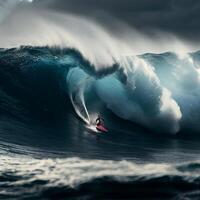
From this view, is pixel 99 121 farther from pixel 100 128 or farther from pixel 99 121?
pixel 100 128

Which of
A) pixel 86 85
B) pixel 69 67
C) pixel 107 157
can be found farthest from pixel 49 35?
pixel 107 157

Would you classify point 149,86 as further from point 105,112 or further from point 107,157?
point 107,157

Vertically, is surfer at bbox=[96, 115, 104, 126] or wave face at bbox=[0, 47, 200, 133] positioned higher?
wave face at bbox=[0, 47, 200, 133]

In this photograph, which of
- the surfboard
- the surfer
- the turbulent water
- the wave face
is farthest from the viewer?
the wave face

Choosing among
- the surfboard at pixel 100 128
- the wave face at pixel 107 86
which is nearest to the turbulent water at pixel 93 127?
the wave face at pixel 107 86

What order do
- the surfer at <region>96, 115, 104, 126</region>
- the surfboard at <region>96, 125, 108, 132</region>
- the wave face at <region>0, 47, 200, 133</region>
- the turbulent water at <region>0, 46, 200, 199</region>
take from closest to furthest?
1. the turbulent water at <region>0, 46, 200, 199</region>
2. the surfer at <region>96, 115, 104, 126</region>
3. the surfboard at <region>96, 125, 108, 132</region>
4. the wave face at <region>0, 47, 200, 133</region>

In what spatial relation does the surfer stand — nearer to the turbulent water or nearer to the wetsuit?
the wetsuit

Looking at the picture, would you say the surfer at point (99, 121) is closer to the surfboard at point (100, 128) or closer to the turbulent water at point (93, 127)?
the surfboard at point (100, 128)

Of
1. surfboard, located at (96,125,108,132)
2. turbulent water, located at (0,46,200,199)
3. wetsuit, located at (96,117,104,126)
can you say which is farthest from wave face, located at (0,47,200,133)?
surfboard, located at (96,125,108,132)
